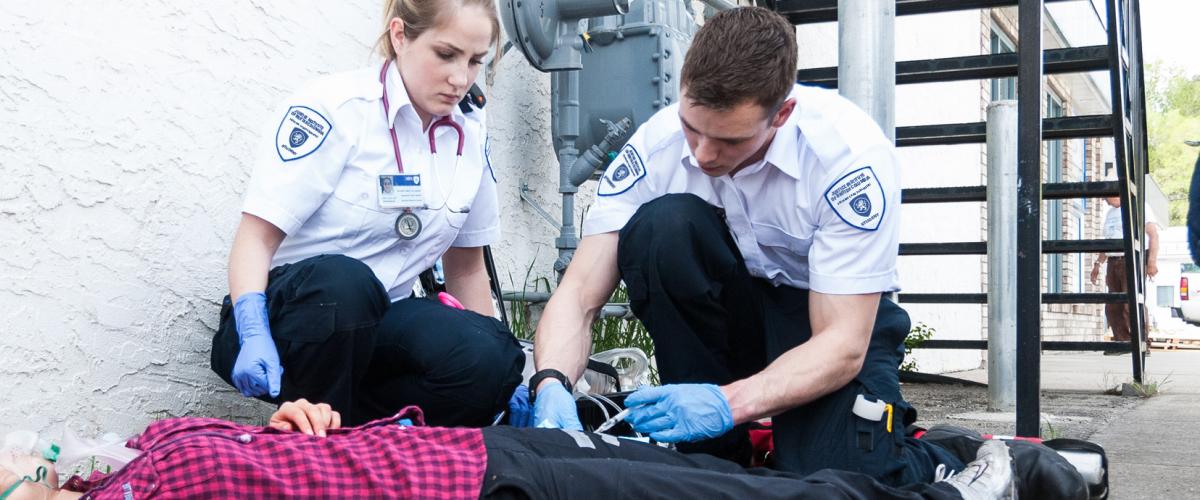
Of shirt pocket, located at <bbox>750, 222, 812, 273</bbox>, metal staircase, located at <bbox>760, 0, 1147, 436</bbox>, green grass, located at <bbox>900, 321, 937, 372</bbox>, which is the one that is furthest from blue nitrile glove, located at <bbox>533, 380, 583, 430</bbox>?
green grass, located at <bbox>900, 321, 937, 372</bbox>

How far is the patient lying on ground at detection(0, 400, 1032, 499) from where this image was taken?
4.42ft

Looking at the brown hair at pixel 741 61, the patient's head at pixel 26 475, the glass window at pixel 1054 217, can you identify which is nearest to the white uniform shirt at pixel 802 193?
the brown hair at pixel 741 61

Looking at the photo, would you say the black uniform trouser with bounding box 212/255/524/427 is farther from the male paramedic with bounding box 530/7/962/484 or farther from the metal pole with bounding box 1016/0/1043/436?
the metal pole with bounding box 1016/0/1043/436

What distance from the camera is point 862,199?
2.10m

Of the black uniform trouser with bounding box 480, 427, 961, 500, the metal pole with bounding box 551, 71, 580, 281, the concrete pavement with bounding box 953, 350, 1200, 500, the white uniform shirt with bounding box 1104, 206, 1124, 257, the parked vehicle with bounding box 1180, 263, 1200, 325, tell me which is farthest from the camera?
the parked vehicle with bounding box 1180, 263, 1200, 325

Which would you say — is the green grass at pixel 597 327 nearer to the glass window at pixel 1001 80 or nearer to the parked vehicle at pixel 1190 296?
the parked vehicle at pixel 1190 296

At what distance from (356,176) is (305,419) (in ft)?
2.60

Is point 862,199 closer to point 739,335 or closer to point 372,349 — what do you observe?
point 739,335

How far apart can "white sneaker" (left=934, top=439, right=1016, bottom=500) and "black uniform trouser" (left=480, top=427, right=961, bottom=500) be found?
6.2 inches

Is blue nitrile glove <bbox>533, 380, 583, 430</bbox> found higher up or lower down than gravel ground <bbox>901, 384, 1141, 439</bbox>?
higher up

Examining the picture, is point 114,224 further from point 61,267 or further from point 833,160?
point 833,160

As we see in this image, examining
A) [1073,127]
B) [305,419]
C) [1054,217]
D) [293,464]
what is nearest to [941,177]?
[1073,127]

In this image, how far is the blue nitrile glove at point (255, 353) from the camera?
190 centimetres

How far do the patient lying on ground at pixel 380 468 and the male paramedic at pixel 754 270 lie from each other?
0.34 metres
